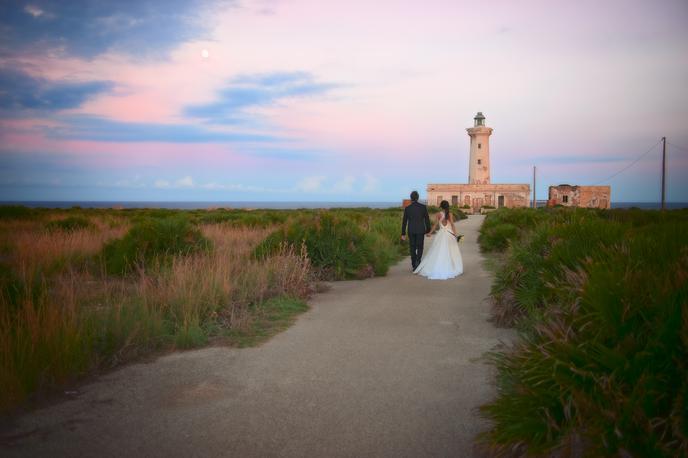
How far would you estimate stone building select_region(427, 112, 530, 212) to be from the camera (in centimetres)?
7206

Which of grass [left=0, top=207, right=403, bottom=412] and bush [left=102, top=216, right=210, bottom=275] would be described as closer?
grass [left=0, top=207, right=403, bottom=412]

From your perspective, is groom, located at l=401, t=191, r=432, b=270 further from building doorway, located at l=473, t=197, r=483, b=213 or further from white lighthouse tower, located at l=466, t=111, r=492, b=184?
white lighthouse tower, located at l=466, t=111, r=492, b=184

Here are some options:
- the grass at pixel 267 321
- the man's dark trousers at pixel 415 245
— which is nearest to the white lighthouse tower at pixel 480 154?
the man's dark trousers at pixel 415 245

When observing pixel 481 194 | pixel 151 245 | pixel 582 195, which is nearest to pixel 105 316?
pixel 151 245

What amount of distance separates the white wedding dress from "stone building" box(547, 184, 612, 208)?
58.4m

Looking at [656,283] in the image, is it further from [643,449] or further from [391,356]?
[391,356]

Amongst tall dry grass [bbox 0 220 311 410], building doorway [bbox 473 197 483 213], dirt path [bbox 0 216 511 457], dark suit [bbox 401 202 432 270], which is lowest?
dirt path [bbox 0 216 511 457]

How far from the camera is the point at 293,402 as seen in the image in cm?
443

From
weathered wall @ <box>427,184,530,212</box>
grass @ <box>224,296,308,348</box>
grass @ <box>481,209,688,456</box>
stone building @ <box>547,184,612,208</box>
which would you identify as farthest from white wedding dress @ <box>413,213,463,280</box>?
weathered wall @ <box>427,184,530,212</box>

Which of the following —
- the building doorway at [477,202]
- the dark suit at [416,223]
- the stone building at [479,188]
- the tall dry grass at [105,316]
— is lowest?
the tall dry grass at [105,316]

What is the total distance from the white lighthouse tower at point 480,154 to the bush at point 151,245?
→ 213ft

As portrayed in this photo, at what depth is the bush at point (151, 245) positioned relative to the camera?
37.8ft

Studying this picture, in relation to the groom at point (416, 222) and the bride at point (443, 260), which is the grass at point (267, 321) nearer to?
the bride at point (443, 260)

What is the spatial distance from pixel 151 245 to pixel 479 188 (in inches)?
2592
